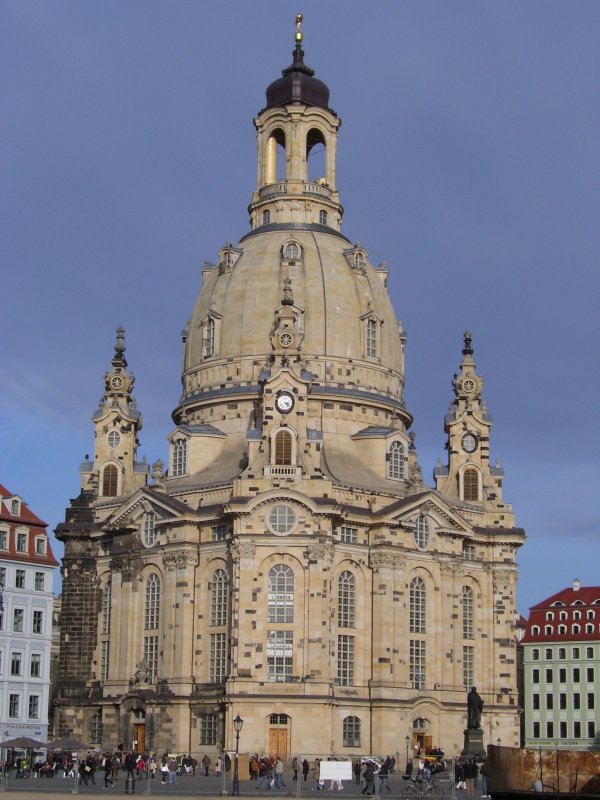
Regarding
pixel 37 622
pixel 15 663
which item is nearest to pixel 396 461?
pixel 37 622

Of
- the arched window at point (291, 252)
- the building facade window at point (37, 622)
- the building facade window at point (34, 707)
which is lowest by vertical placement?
the building facade window at point (34, 707)

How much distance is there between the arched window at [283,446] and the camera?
3802 inches

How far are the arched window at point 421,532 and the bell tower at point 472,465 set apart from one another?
8.54 metres

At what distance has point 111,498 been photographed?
361 feet

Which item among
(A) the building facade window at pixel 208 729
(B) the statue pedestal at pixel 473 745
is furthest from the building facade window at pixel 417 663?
(B) the statue pedestal at pixel 473 745

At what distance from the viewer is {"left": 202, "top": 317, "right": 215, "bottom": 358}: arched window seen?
10900cm

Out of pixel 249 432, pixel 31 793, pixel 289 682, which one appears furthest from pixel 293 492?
pixel 31 793

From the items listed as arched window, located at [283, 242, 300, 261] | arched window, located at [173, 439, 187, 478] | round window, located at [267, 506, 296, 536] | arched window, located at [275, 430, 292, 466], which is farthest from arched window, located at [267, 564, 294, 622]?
arched window, located at [283, 242, 300, 261]

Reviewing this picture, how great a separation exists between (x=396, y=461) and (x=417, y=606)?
11286 millimetres

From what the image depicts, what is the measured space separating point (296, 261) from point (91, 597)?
3039 centimetres

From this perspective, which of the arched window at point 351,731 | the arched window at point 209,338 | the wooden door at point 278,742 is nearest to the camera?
the wooden door at point 278,742

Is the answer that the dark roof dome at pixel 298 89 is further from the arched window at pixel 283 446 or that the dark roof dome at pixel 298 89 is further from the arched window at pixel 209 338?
the arched window at pixel 283 446

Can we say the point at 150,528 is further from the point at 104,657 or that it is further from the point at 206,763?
the point at 206,763

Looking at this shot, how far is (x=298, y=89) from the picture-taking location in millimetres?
116875
